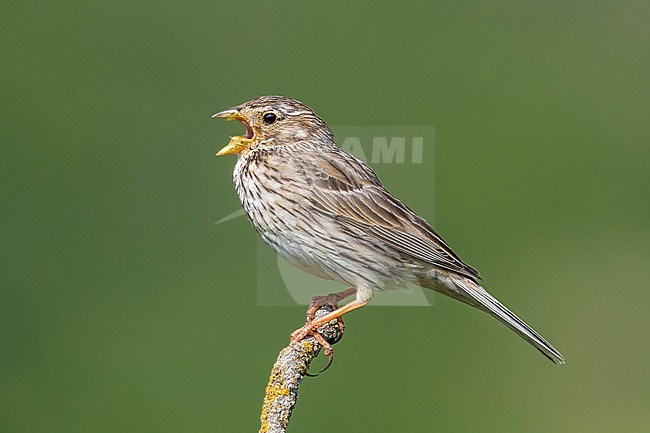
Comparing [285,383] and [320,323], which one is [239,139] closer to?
[320,323]

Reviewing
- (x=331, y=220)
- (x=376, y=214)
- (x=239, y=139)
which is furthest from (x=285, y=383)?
(x=239, y=139)

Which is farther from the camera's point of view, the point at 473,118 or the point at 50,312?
the point at 473,118

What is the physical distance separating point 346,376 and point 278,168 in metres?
3.09

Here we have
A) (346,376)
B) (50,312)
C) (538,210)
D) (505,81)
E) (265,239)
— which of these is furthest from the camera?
(505,81)

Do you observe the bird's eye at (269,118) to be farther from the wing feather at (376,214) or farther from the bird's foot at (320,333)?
the bird's foot at (320,333)

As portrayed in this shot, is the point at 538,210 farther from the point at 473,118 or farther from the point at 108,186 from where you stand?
the point at 108,186

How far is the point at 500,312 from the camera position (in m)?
5.51

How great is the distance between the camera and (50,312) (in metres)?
9.13

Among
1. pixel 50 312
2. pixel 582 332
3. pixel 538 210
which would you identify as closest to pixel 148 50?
pixel 50 312

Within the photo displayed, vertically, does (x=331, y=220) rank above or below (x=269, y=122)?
below

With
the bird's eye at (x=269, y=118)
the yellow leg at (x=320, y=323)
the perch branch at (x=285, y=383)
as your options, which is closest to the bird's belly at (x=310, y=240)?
the yellow leg at (x=320, y=323)

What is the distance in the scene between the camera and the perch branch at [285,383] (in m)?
4.20

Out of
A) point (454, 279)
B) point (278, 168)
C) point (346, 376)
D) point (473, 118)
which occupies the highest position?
point (473, 118)

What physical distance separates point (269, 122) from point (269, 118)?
0.02m
